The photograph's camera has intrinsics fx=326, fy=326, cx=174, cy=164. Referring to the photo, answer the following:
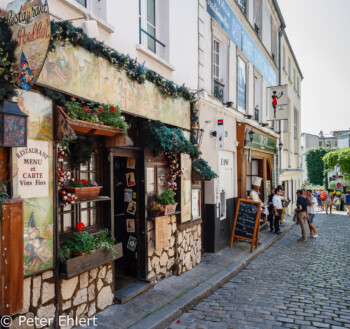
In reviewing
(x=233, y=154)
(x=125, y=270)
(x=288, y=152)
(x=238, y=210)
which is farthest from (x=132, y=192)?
(x=288, y=152)

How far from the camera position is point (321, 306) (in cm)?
527

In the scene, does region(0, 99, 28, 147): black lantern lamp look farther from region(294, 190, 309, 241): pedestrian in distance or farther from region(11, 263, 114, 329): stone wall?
region(294, 190, 309, 241): pedestrian in distance

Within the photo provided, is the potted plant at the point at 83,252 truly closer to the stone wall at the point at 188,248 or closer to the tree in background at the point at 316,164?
the stone wall at the point at 188,248

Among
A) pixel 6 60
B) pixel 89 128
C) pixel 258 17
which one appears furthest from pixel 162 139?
pixel 258 17

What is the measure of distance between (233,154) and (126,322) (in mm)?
6966

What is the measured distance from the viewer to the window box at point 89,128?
12.5 feet

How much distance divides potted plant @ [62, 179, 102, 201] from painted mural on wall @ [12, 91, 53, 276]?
41cm

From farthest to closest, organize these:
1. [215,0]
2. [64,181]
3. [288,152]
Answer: [288,152] → [215,0] → [64,181]

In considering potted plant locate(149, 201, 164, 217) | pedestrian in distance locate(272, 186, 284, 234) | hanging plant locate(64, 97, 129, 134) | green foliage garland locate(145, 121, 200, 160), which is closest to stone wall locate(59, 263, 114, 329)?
potted plant locate(149, 201, 164, 217)

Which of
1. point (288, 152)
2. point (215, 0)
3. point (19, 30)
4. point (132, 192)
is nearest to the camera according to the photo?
point (19, 30)

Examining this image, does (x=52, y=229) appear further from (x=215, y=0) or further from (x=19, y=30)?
(x=215, y=0)

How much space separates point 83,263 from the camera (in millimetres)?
4137

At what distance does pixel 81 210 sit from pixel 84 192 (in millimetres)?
521

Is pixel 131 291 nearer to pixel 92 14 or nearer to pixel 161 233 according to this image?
pixel 161 233
